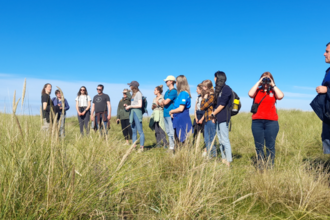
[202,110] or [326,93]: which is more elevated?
[326,93]

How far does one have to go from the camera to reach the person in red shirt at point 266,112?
4.01 meters

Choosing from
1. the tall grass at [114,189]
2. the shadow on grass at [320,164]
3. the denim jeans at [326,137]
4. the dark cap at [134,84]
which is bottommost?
the shadow on grass at [320,164]

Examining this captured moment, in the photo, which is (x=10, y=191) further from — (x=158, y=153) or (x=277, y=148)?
(x=277, y=148)

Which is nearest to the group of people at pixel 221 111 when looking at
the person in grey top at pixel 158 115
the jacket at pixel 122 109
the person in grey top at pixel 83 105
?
the person in grey top at pixel 158 115

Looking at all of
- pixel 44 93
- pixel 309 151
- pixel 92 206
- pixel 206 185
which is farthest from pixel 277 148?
pixel 44 93

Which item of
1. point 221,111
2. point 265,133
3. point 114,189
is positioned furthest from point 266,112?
point 114,189

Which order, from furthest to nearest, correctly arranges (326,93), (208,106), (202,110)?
(202,110)
(208,106)
(326,93)

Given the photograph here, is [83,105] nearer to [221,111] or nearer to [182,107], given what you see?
[182,107]

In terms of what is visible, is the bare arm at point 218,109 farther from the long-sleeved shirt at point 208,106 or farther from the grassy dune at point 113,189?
the grassy dune at point 113,189

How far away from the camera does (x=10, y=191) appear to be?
1708 mm

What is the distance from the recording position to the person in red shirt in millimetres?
4008

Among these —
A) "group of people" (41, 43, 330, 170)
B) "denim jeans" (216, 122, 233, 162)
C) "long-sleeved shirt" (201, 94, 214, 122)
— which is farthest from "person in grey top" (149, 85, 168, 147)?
"denim jeans" (216, 122, 233, 162)

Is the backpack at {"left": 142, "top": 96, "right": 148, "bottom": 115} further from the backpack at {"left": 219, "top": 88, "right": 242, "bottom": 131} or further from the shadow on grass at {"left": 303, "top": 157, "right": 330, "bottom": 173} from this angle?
the shadow on grass at {"left": 303, "top": 157, "right": 330, "bottom": 173}

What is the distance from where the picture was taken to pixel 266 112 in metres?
4.01
